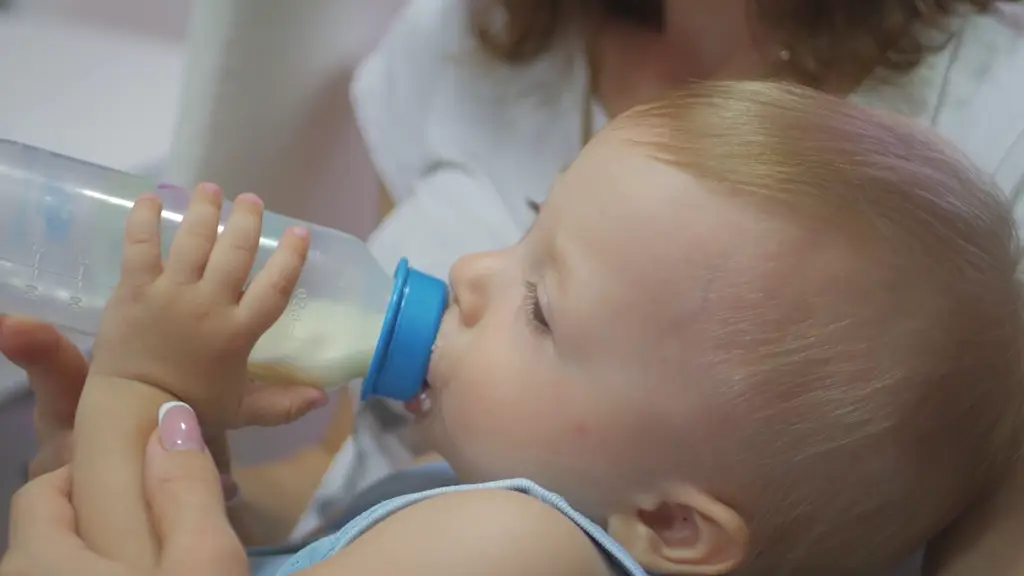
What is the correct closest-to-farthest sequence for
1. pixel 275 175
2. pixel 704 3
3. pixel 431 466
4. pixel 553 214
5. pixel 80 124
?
pixel 553 214 → pixel 431 466 → pixel 704 3 → pixel 275 175 → pixel 80 124

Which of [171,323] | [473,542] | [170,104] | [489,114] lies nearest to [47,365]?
[171,323]

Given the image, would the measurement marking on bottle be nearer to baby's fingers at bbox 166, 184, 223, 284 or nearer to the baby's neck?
baby's fingers at bbox 166, 184, 223, 284

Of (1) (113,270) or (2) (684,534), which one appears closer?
(2) (684,534)

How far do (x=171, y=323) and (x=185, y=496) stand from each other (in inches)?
4.9

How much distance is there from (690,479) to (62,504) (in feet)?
1.32

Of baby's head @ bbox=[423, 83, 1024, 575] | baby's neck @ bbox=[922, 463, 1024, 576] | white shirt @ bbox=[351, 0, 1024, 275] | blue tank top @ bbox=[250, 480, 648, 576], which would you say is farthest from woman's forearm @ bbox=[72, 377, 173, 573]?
baby's neck @ bbox=[922, 463, 1024, 576]

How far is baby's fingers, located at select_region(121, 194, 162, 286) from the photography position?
65 centimetres

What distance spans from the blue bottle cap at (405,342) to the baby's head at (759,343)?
0.03 meters

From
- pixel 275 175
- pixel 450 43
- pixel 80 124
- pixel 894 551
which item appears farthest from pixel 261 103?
pixel 894 551

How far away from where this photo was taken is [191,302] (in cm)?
65

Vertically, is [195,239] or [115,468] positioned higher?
[195,239]

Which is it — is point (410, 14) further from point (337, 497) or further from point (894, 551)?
point (894, 551)

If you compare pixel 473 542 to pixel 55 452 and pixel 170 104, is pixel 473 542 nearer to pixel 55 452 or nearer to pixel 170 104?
pixel 55 452

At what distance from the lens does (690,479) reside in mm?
609
